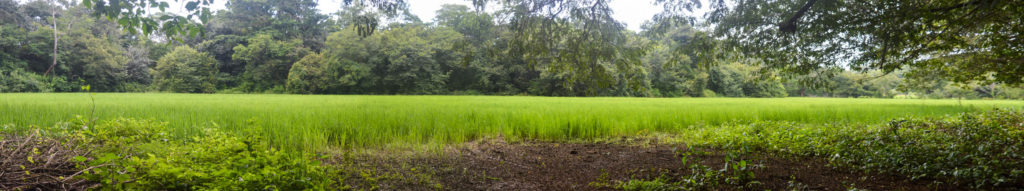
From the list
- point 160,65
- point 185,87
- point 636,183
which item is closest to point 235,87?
point 185,87

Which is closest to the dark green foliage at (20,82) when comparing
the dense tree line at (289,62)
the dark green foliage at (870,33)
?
the dense tree line at (289,62)

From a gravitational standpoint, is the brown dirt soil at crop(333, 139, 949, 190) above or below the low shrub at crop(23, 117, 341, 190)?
below

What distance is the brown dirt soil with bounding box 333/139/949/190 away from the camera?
272 cm

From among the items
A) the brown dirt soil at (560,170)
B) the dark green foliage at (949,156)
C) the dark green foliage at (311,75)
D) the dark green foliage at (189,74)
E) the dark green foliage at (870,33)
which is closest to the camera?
the dark green foliage at (949,156)

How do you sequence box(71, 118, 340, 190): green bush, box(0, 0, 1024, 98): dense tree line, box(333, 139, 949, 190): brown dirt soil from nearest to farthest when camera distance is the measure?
box(71, 118, 340, 190): green bush < box(333, 139, 949, 190): brown dirt soil < box(0, 0, 1024, 98): dense tree line

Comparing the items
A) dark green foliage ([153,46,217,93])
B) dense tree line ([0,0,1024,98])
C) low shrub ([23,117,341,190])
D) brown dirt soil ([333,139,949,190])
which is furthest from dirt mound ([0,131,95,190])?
dark green foliage ([153,46,217,93])

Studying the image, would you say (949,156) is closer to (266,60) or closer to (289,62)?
(289,62)

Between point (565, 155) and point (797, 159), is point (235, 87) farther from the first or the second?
point (797, 159)

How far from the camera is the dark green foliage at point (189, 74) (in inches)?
1053

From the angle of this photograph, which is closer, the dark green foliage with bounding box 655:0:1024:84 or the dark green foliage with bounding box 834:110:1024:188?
the dark green foliage with bounding box 834:110:1024:188

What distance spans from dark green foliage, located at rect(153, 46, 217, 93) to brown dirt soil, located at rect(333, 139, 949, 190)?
98.0 ft

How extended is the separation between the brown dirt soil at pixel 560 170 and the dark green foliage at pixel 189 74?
29866mm

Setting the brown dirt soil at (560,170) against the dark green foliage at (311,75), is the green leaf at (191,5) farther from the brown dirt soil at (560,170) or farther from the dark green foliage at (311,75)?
the dark green foliage at (311,75)

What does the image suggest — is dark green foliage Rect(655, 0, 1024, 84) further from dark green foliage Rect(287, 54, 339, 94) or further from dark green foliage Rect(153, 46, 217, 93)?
dark green foliage Rect(153, 46, 217, 93)
